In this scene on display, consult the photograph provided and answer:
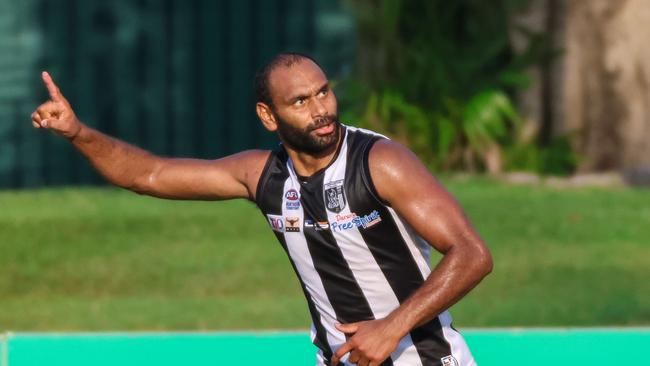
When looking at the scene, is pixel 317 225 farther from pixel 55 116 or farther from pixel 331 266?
pixel 55 116

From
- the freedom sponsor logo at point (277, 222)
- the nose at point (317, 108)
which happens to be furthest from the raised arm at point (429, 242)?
the freedom sponsor logo at point (277, 222)

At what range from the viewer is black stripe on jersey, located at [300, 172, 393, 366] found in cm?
577

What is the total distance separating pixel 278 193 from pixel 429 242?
2.30 feet

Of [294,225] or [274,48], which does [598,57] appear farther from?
[294,225]

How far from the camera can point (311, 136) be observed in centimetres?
565

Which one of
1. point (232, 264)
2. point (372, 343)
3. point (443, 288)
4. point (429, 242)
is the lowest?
point (232, 264)

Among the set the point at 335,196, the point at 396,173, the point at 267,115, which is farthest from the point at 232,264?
the point at 396,173

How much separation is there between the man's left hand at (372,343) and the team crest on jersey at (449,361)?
1.94 ft

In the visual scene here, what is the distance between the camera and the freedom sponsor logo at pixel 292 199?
584 cm

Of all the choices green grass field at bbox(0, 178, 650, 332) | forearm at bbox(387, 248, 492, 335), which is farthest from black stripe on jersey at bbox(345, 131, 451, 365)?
green grass field at bbox(0, 178, 650, 332)

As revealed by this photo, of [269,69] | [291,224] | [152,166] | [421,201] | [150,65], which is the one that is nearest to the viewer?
[421,201]

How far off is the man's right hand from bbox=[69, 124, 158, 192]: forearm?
0.54 feet

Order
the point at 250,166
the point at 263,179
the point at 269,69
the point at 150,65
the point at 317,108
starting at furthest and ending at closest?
the point at 150,65 < the point at 250,166 < the point at 263,179 < the point at 269,69 < the point at 317,108

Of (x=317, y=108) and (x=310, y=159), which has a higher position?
(x=317, y=108)
